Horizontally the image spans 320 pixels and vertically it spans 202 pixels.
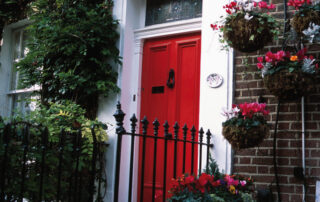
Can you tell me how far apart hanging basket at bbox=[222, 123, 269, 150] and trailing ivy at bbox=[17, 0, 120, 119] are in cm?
191

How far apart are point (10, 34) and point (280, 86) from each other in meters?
5.50

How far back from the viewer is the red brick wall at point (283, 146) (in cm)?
388

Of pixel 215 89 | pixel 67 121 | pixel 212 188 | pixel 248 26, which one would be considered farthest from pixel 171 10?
pixel 212 188

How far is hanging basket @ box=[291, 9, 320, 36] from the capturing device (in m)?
3.67

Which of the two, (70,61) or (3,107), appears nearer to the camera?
(70,61)

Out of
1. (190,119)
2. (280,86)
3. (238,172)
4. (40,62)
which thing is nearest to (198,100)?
(190,119)

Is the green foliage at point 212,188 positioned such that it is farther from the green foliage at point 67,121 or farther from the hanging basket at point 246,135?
the green foliage at point 67,121

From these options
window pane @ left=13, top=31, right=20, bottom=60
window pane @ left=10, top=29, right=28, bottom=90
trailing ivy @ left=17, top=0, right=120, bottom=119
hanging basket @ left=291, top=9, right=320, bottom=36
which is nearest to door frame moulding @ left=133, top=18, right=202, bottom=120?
trailing ivy @ left=17, top=0, right=120, bottom=119

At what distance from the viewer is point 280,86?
3.60 m

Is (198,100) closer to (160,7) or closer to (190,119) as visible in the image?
(190,119)

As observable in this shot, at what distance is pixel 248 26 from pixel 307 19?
547 mm

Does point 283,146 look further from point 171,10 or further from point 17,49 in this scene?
Result: point 17,49

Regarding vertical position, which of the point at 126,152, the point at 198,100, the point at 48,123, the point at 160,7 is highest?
the point at 160,7

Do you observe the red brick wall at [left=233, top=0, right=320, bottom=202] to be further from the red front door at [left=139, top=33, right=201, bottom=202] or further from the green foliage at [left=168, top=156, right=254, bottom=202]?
the red front door at [left=139, top=33, right=201, bottom=202]
